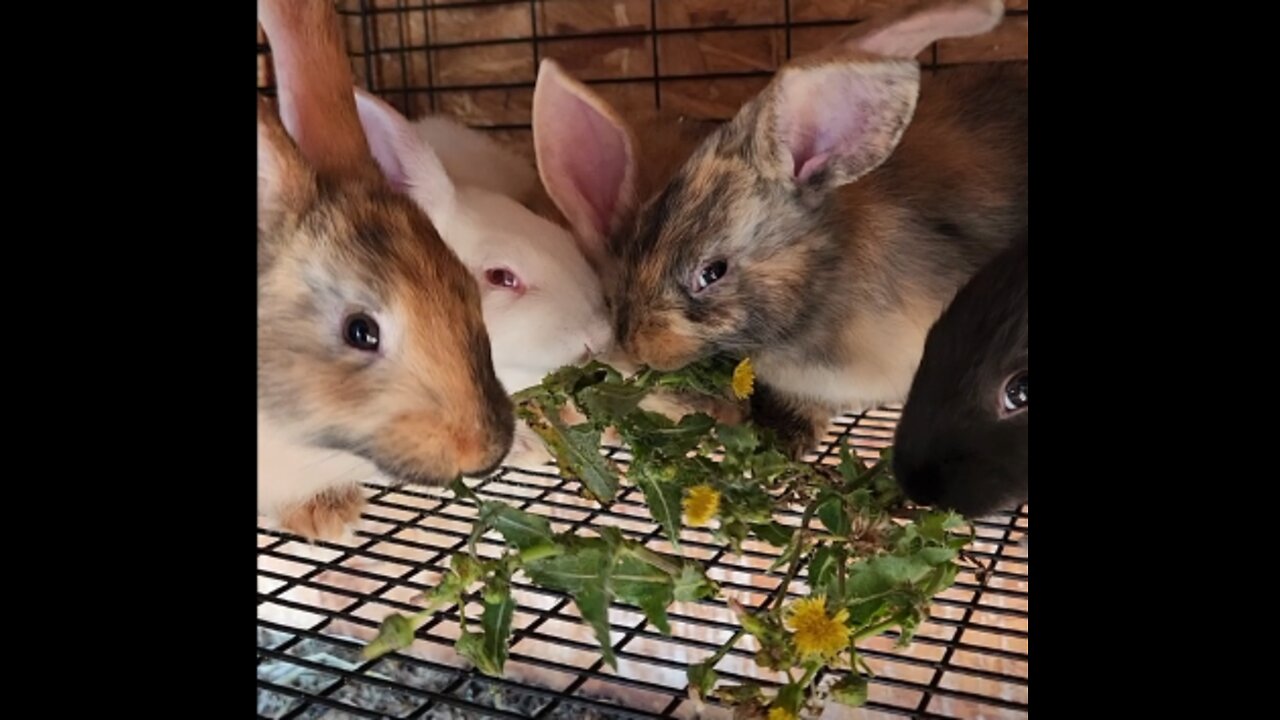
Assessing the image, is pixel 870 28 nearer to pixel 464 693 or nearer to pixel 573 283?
pixel 573 283

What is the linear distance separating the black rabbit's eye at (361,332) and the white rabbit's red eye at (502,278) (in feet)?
0.71

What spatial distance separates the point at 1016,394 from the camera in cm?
60

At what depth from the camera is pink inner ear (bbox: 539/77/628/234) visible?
0.80 meters

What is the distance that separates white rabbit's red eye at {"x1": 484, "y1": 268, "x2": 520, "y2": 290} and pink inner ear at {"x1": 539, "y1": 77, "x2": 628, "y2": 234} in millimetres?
84

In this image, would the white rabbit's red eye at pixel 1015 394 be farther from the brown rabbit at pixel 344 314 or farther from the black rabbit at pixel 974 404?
the brown rabbit at pixel 344 314

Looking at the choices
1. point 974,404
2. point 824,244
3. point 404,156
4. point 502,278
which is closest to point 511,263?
point 502,278

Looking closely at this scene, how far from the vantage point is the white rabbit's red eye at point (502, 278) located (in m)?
0.76

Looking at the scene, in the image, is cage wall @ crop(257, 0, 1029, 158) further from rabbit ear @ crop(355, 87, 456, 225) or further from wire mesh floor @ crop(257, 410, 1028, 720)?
wire mesh floor @ crop(257, 410, 1028, 720)

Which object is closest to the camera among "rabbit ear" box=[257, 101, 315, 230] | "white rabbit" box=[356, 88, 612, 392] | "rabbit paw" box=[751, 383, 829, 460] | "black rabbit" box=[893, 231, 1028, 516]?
"rabbit ear" box=[257, 101, 315, 230]

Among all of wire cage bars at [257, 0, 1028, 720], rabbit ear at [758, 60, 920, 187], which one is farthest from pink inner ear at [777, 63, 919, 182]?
wire cage bars at [257, 0, 1028, 720]
